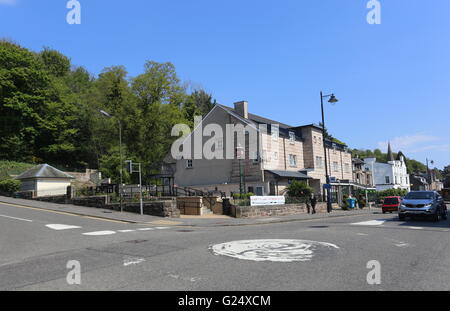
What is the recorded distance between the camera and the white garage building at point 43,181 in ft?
113

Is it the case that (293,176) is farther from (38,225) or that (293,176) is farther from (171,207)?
(38,225)

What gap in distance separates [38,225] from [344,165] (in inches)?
1737

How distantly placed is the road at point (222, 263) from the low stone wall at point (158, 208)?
10200mm

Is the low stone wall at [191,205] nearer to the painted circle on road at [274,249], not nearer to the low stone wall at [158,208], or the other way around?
the low stone wall at [158,208]

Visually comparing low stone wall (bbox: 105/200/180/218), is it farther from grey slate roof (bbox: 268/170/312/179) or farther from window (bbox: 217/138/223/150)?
window (bbox: 217/138/223/150)


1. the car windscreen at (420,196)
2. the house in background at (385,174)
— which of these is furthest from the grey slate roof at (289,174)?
the house in background at (385,174)

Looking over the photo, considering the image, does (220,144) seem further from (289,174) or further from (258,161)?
(289,174)

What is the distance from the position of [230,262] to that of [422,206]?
48.8 feet

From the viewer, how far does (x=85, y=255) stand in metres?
9.36

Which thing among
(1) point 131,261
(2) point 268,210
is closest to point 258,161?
(2) point 268,210

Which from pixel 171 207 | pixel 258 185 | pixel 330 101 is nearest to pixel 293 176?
pixel 258 185

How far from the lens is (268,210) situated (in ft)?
86.0

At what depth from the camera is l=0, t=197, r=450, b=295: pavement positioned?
6223 millimetres

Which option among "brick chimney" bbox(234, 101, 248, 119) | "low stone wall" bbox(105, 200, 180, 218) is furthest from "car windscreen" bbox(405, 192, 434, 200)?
"brick chimney" bbox(234, 101, 248, 119)
